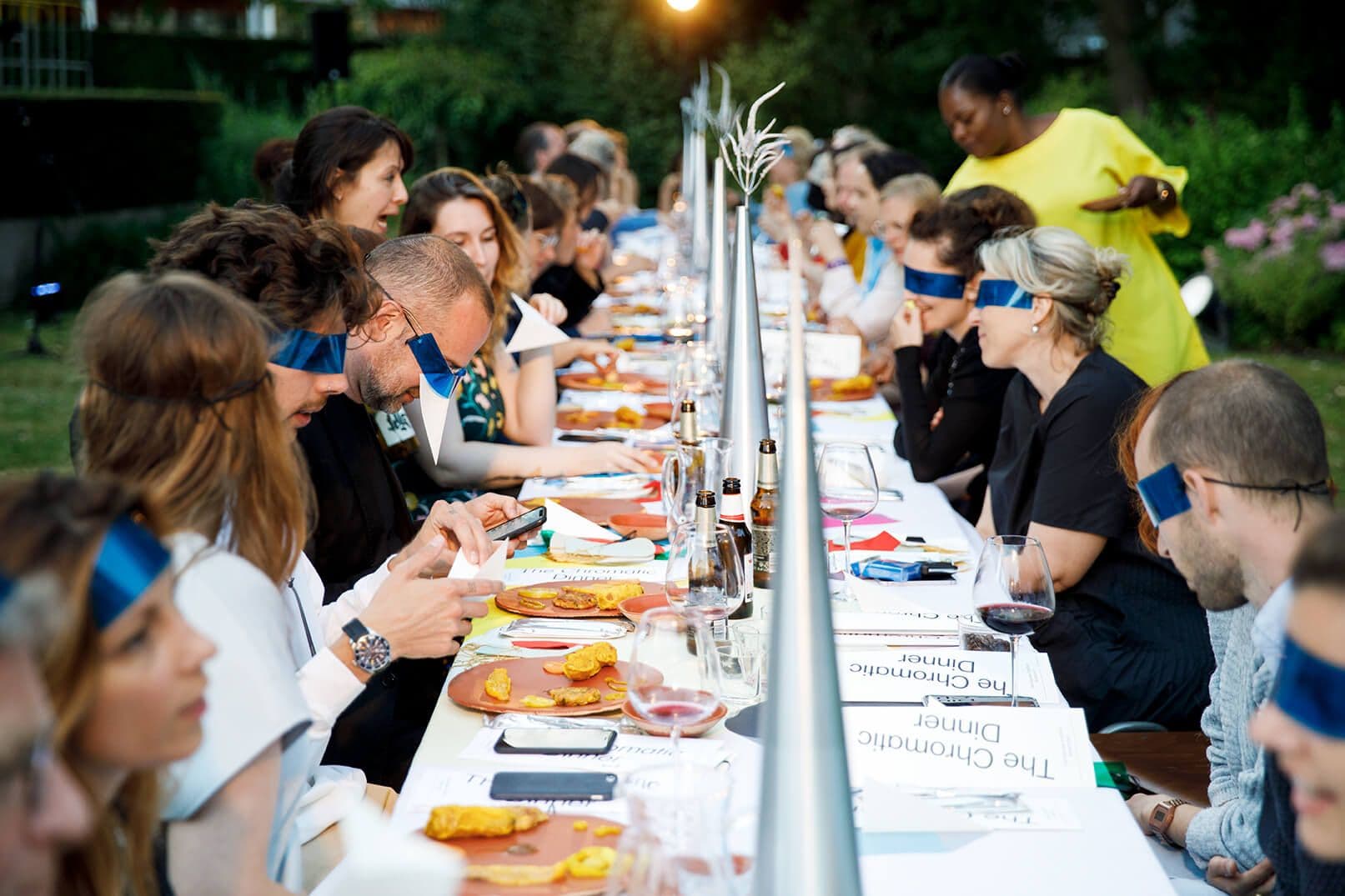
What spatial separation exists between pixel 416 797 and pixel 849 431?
267cm

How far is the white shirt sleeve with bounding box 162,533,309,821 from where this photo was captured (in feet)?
4.56

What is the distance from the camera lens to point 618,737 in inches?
74.4

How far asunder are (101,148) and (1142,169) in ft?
33.3

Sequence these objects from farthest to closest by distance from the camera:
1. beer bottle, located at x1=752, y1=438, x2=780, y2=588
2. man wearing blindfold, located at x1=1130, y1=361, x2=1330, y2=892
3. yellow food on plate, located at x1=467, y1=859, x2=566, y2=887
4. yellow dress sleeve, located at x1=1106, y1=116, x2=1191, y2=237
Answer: yellow dress sleeve, located at x1=1106, y1=116, x2=1191, y2=237, beer bottle, located at x1=752, y1=438, x2=780, y2=588, man wearing blindfold, located at x1=1130, y1=361, x2=1330, y2=892, yellow food on plate, located at x1=467, y1=859, x2=566, y2=887

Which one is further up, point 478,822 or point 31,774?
point 31,774

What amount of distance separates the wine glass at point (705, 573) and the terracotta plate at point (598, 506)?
3.06 ft

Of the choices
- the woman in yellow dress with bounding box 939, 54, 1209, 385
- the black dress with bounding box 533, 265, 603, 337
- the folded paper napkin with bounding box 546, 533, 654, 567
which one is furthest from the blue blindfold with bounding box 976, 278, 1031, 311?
the black dress with bounding box 533, 265, 603, 337

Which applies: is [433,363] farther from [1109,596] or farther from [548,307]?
[548,307]

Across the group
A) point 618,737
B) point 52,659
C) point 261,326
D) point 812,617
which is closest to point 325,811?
point 618,737

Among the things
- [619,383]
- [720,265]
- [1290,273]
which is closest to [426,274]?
[720,265]

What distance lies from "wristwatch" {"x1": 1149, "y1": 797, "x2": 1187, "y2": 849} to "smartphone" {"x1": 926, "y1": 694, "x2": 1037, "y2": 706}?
30cm

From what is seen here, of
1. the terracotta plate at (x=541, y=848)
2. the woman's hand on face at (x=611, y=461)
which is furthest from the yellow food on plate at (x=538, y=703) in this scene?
the woman's hand on face at (x=611, y=461)

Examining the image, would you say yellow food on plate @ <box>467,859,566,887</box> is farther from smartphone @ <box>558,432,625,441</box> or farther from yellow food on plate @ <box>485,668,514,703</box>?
smartphone @ <box>558,432,625,441</box>

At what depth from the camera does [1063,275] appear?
10.2ft
